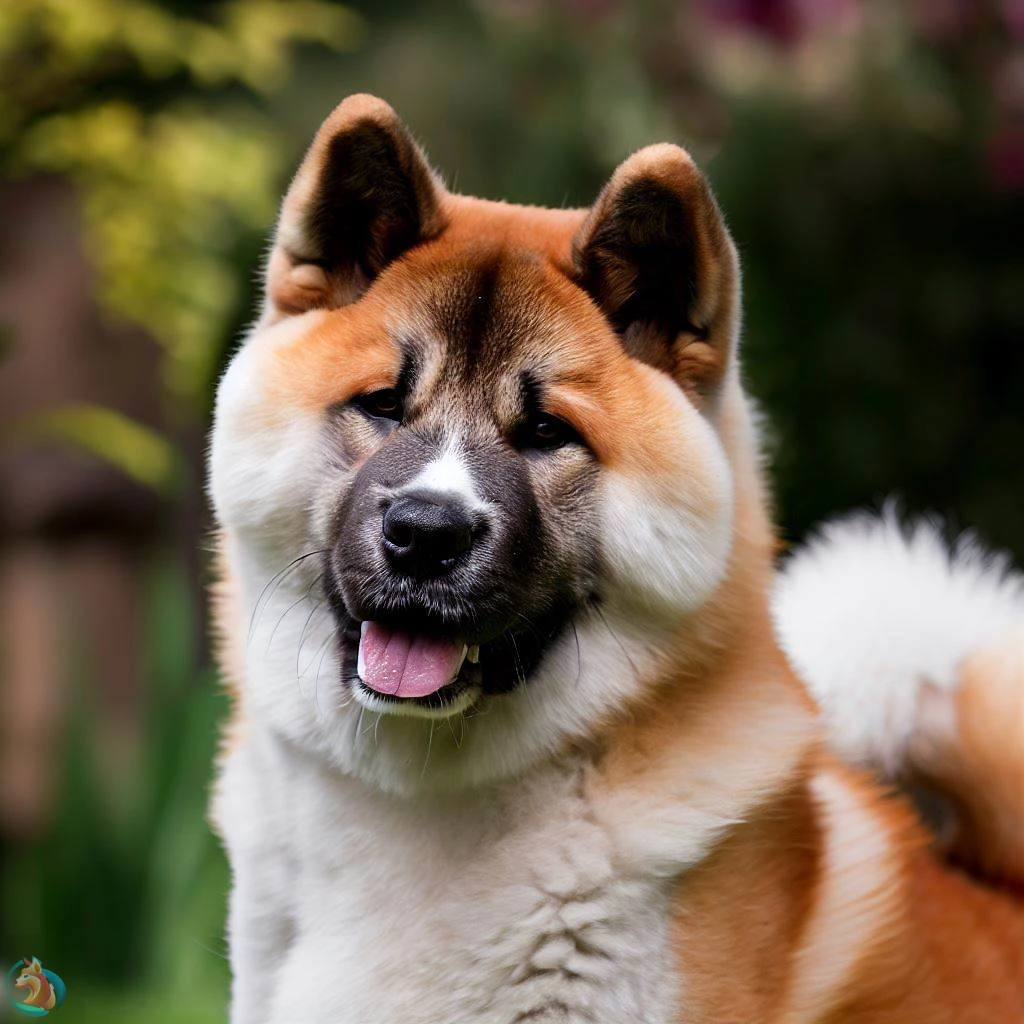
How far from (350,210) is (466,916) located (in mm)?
1134

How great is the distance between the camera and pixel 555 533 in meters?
2.10

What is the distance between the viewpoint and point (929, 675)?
2.80 metres

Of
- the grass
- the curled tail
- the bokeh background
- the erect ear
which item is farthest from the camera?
the bokeh background

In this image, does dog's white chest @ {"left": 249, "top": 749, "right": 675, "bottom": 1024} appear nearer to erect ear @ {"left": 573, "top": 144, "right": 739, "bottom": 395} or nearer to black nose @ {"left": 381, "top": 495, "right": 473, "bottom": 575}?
black nose @ {"left": 381, "top": 495, "right": 473, "bottom": 575}

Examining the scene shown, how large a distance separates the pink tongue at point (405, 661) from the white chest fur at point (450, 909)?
25 centimetres

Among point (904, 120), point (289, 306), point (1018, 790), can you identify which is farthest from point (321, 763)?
point (904, 120)

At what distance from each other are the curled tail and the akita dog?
0.44m

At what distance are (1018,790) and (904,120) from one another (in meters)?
4.23

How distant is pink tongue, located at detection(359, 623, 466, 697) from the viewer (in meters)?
2.02

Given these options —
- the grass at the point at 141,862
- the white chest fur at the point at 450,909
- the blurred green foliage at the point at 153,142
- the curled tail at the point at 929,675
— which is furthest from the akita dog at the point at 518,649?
the grass at the point at 141,862

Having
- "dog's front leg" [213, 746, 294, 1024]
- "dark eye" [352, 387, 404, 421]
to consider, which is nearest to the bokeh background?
"dog's front leg" [213, 746, 294, 1024]

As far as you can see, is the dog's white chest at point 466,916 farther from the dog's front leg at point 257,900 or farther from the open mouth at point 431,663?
the open mouth at point 431,663

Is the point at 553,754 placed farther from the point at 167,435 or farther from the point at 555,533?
the point at 167,435

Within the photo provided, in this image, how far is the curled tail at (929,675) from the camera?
107 inches
